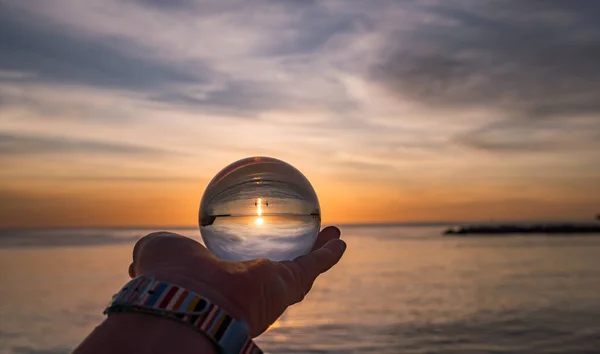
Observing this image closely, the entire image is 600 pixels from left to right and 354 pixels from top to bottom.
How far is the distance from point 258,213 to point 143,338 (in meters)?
1.63

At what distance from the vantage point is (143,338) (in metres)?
1.41

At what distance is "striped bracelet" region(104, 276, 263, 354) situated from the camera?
4.83 feet

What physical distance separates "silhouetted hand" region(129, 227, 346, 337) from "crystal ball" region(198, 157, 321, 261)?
783 mm

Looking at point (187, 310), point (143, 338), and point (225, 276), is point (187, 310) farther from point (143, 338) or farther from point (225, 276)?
point (225, 276)

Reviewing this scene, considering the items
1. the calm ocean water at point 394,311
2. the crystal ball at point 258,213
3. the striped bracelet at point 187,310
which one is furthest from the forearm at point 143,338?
the calm ocean water at point 394,311

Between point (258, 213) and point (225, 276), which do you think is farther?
point (258, 213)

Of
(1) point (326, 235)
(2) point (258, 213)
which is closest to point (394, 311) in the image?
(1) point (326, 235)

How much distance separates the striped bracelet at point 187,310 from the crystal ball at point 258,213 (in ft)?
4.32

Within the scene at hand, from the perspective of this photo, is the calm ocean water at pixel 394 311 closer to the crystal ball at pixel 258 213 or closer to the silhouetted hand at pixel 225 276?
the crystal ball at pixel 258 213

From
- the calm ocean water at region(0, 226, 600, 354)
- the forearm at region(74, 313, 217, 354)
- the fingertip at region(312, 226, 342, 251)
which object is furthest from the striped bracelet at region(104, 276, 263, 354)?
the calm ocean water at region(0, 226, 600, 354)

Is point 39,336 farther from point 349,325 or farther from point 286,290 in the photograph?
point 286,290

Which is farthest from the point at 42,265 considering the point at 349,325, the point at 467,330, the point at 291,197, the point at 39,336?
the point at 291,197

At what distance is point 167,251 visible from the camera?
6.11 feet

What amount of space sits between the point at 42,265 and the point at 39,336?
21.6 m
